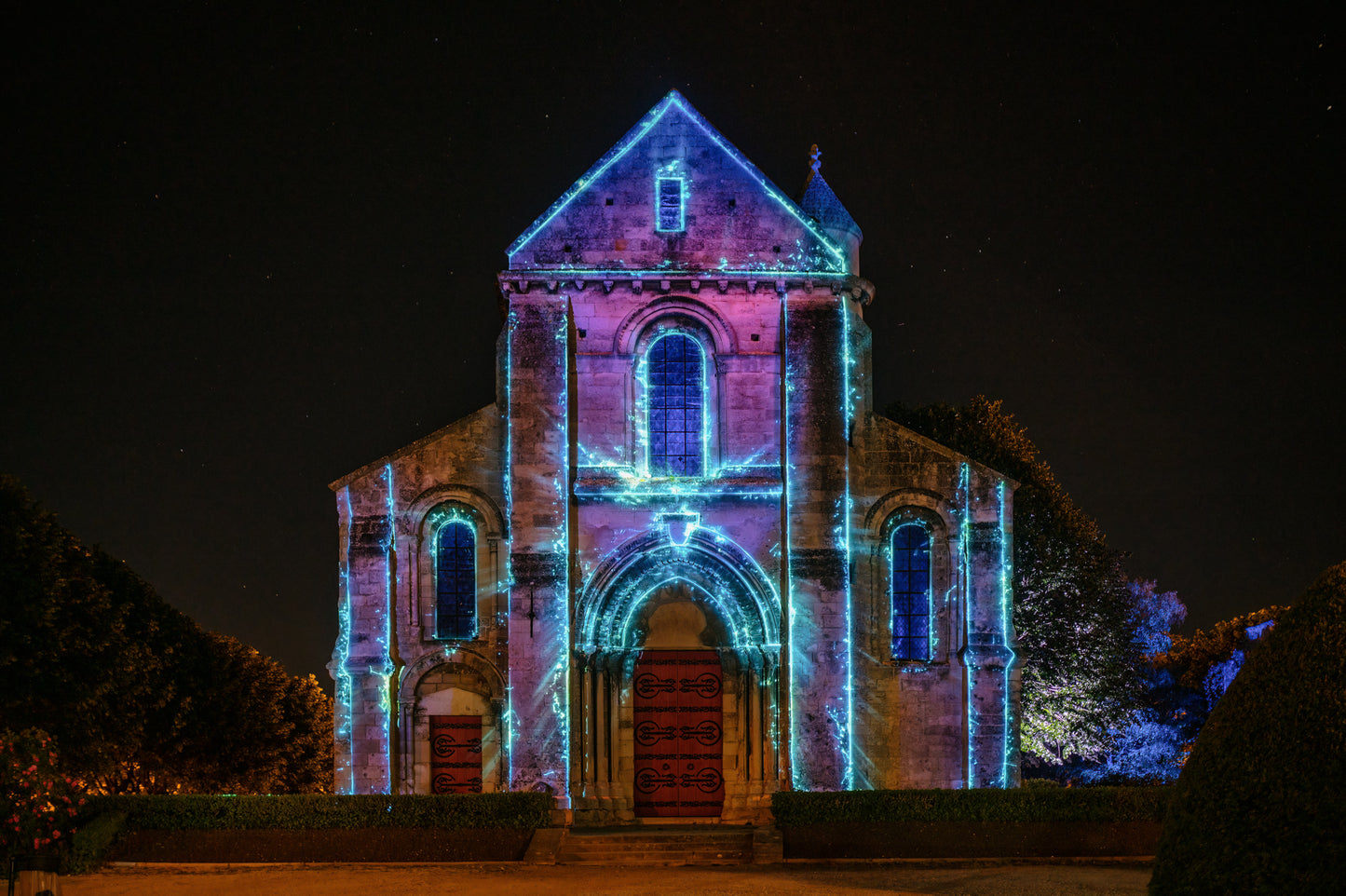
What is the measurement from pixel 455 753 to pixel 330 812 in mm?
3297

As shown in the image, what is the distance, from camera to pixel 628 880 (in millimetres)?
19891

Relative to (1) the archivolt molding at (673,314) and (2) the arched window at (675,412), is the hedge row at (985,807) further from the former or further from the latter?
(1) the archivolt molding at (673,314)

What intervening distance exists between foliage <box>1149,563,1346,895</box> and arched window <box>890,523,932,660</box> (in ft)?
42.9

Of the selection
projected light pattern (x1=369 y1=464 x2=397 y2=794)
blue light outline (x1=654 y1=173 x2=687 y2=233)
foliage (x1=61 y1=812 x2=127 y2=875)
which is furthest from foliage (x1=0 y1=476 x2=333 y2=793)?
blue light outline (x1=654 y1=173 x2=687 y2=233)

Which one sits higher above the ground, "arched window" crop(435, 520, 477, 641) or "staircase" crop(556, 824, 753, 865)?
"arched window" crop(435, 520, 477, 641)

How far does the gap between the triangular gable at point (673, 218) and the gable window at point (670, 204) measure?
19 millimetres

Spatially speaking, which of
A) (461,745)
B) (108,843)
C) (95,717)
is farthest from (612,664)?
(95,717)

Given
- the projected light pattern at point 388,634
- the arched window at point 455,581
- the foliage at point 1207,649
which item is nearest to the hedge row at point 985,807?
the arched window at point 455,581

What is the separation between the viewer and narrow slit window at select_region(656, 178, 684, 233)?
25562 mm

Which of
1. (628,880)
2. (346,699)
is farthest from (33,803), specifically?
(628,880)

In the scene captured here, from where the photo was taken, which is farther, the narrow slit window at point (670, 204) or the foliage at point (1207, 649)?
the foliage at point (1207, 649)

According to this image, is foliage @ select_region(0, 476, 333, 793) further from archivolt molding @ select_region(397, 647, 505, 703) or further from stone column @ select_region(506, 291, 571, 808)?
stone column @ select_region(506, 291, 571, 808)

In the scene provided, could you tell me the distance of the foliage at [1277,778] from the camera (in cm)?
1102

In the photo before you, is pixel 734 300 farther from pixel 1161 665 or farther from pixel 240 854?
pixel 1161 665
